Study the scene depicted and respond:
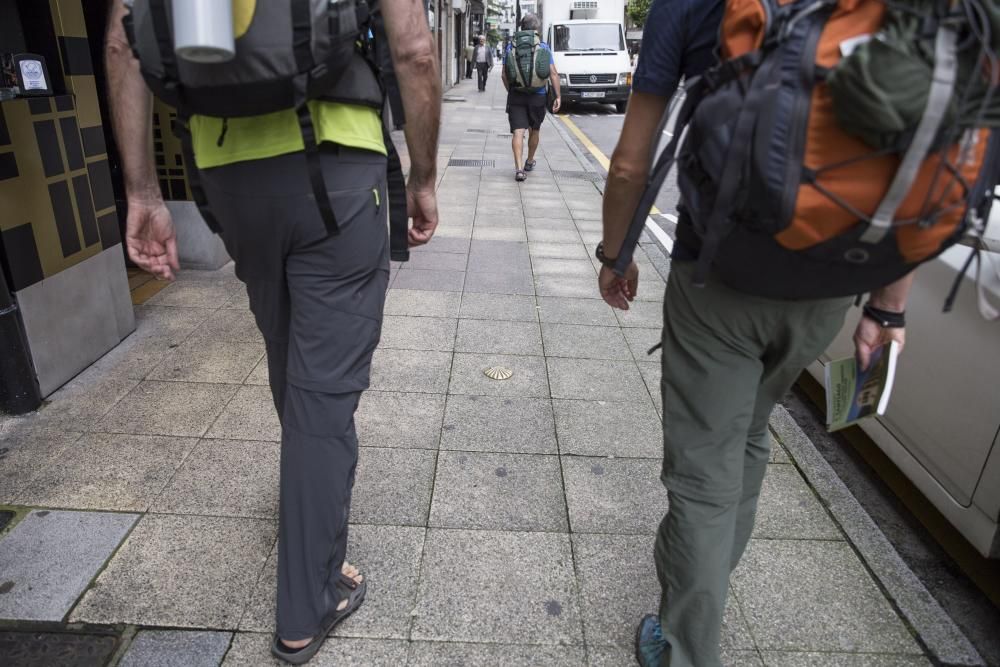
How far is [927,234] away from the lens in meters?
1.29

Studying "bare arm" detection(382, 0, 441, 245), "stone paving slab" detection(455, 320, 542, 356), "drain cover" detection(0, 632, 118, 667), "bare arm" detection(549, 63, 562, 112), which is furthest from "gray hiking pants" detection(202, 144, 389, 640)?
"bare arm" detection(549, 63, 562, 112)

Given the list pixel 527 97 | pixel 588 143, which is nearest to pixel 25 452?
pixel 527 97

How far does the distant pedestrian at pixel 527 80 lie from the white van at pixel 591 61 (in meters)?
9.12

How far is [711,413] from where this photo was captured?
1736 mm

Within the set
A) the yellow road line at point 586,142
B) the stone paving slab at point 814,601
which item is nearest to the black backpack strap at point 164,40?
the stone paving slab at point 814,601

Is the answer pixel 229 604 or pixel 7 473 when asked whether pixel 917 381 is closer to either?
pixel 229 604

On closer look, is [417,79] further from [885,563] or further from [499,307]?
[499,307]

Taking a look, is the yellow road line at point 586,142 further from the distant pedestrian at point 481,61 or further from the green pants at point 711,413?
the distant pedestrian at point 481,61

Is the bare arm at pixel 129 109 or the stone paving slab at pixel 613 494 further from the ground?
the bare arm at pixel 129 109

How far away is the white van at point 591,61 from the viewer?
18094 mm

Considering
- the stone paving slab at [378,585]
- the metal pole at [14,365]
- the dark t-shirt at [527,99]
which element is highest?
the dark t-shirt at [527,99]

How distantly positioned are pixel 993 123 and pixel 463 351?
3.15 meters

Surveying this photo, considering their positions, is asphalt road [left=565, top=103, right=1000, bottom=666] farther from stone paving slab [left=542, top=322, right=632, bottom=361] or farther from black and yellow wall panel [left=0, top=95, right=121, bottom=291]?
black and yellow wall panel [left=0, top=95, right=121, bottom=291]

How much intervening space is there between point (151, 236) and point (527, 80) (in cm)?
738
